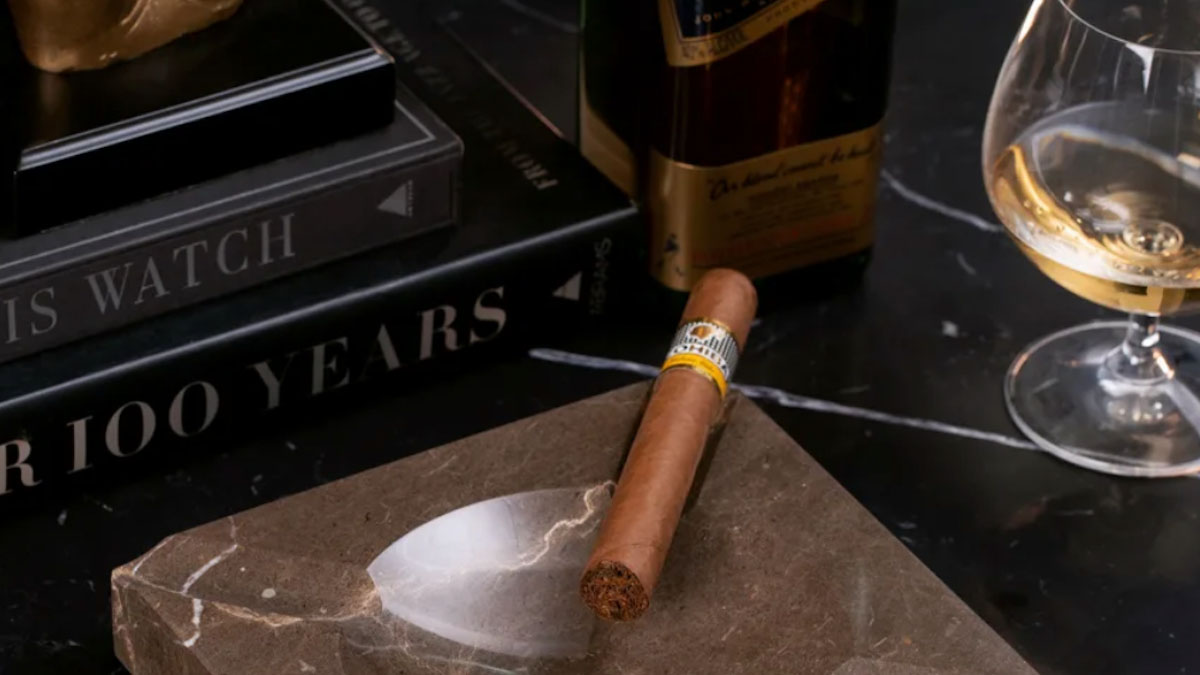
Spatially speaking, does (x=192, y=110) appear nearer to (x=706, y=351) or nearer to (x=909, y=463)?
(x=706, y=351)

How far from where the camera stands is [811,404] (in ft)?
3.98

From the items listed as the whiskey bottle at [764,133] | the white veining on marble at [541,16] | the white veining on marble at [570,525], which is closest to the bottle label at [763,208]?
the whiskey bottle at [764,133]

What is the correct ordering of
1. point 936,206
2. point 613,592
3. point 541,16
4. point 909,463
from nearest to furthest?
point 613,592 < point 909,463 < point 936,206 < point 541,16

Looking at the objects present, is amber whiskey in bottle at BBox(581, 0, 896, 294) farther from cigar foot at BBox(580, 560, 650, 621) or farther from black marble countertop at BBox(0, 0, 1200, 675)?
cigar foot at BBox(580, 560, 650, 621)

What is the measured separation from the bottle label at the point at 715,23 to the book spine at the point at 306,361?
0.12m

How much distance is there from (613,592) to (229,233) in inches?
13.3

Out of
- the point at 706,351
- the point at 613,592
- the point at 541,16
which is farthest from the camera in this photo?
the point at 541,16

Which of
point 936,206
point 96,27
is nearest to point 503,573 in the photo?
point 96,27

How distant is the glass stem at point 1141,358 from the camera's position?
1204 millimetres

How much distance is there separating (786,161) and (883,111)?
0.07m

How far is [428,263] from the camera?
117 cm

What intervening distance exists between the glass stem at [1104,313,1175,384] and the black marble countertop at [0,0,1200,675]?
0.23 ft

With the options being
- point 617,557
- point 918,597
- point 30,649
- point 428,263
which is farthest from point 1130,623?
point 30,649

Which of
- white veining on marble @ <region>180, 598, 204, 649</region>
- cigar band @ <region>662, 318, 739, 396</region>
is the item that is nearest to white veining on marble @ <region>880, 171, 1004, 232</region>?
cigar band @ <region>662, 318, 739, 396</region>
